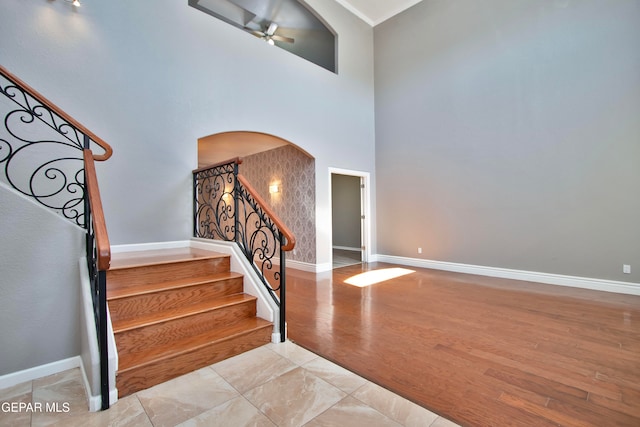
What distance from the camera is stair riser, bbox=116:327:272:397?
1.81 m

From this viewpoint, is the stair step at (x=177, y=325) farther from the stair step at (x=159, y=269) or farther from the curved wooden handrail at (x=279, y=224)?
the curved wooden handrail at (x=279, y=224)

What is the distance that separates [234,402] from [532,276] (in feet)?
16.4

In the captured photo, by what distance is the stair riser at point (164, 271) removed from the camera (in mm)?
2357

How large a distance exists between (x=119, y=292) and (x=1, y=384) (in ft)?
2.64

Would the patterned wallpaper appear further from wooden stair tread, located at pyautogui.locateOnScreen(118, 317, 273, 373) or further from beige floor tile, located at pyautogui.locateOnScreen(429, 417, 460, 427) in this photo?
beige floor tile, located at pyautogui.locateOnScreen(429, 417, 460, 427)

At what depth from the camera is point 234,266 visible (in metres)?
2.98

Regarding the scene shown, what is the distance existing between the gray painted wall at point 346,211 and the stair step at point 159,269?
6063mm

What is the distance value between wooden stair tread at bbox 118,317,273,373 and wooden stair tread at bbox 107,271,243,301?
440 mm

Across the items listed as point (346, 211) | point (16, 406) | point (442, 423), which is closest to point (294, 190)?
point (346, 211)

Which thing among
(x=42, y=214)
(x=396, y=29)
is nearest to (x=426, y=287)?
(x=42, y=214)

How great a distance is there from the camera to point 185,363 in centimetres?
204

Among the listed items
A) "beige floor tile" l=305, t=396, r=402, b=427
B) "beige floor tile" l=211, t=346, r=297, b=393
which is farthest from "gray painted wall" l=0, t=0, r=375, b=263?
"beige floor tile" l=305, t=396, r=402, b=427

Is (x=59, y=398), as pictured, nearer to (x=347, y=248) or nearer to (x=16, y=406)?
(x=16, y=406)

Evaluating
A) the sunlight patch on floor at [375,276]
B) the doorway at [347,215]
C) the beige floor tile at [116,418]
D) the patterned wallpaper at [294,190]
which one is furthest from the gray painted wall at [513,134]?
the beige floor tile at [116,418]
